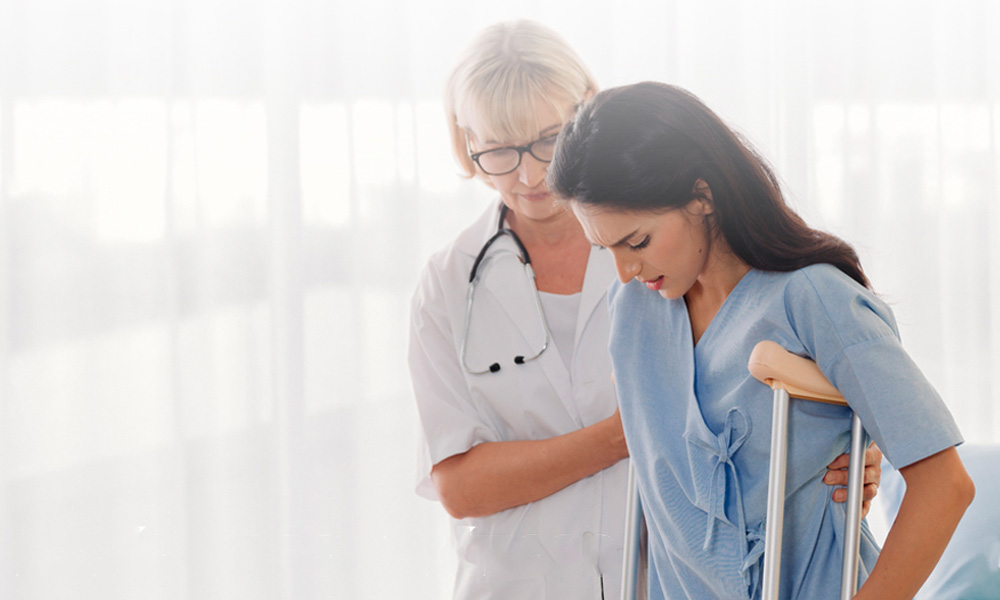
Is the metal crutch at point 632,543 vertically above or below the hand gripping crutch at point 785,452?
below

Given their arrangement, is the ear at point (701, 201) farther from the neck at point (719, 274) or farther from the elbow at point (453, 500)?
the elbow at point (453, 500)

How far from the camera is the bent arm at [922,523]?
0.83 m

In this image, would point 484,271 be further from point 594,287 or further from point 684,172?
point 684,172

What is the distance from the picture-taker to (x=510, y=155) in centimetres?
129

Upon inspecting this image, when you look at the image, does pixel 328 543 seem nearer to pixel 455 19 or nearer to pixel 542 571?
pixel 542 571

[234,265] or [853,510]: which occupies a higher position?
[234,265]

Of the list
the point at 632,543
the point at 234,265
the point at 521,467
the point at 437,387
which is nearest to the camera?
the point at 632,543

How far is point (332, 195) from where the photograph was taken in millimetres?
2285

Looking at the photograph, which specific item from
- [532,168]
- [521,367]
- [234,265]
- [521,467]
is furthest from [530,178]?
[234,265]

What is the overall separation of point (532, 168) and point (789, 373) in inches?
22.1

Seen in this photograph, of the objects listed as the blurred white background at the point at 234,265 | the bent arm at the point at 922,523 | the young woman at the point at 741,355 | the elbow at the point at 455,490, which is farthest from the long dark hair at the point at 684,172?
the blurred white background at the point at 234,265

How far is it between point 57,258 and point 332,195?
30.7 inches

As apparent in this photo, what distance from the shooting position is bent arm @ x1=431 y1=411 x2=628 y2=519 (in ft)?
4.00

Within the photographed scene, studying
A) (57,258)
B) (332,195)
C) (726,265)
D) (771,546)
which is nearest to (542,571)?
(771,546)
